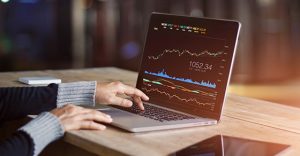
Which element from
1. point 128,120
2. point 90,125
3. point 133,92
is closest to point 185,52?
point 133,92

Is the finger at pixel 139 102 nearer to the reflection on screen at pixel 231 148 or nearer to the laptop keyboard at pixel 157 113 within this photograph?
the laptop keyboard at pixel 157 113

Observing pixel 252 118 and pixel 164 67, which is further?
pixel 164 67

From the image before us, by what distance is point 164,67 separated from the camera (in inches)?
67.8

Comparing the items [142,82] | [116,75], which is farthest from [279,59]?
[142,82]

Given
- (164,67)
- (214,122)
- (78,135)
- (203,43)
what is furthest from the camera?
(164,67)

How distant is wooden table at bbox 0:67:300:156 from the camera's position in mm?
1254

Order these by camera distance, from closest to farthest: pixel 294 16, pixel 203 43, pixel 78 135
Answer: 1. pixel 78 135
2. pixel 203 43
3. pixel 294 16

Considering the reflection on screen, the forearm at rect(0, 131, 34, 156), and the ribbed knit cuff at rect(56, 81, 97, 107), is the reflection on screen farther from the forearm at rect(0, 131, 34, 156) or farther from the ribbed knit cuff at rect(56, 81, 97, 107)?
the ribbed knit cuff at rect(56, 81, 97, 107)

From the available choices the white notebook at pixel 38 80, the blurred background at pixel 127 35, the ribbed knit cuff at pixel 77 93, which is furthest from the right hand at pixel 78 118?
the blurred background at pixel 127 35

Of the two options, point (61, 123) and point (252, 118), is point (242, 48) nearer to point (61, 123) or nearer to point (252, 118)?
point (252, 118)

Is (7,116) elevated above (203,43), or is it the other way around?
(203,43)

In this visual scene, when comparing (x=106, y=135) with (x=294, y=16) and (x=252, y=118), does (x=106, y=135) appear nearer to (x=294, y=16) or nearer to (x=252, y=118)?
(x=252, y=118)

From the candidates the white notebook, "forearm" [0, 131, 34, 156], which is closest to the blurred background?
the white notebook

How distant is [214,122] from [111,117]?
0.95 feet
